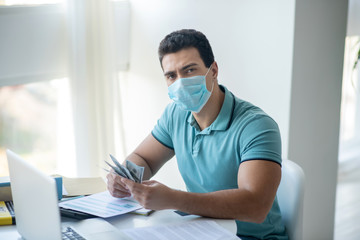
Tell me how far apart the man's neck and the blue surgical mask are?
0.03 metres

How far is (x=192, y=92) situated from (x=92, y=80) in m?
1.40

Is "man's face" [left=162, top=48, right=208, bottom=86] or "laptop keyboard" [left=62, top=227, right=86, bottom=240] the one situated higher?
"man's face" [left=162, top=48, right=208, bottom=86]

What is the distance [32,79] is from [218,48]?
1158mm

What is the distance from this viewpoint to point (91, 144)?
3.05 meters

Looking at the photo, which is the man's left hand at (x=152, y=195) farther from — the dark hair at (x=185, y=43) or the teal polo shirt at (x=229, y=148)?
the dark hair at (x=185, y=43)

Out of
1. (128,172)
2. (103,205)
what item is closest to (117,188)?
(103,205)

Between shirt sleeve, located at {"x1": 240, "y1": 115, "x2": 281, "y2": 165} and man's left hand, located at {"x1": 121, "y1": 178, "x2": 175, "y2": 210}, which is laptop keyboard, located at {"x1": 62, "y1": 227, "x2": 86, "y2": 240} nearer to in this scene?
man's left hand, located at {"x1": 121, "y1": 178, "x2": 175, "y2": 210}

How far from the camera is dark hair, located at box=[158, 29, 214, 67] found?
179 cm

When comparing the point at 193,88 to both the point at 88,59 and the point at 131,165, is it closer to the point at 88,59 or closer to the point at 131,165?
the point at 131,165

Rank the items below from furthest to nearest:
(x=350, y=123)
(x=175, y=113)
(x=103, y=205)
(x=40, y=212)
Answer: (x=350, y=123) → (x=175, y=113) → (x=103, y=205) → (x=40, y=212)

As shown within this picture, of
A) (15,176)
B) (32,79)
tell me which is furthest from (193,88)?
(32,79)

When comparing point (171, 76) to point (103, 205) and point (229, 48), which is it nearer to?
point (103, 205)

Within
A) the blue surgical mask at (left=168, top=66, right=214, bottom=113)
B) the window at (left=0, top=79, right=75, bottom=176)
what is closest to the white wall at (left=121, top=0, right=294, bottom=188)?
the window at (left=0, top=79, right=75, bottom=176)

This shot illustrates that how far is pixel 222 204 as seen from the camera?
1439mm
